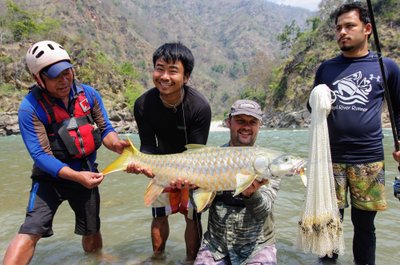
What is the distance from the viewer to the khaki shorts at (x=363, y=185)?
12.5 ft

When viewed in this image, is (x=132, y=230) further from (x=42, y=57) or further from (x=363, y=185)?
(x=363, y=185)

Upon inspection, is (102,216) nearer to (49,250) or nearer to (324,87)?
(49,250)

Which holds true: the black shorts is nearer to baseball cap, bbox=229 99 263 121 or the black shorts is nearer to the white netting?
baseball cap, bbox=229 99 263 121

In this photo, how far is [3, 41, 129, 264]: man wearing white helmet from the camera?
3.68m

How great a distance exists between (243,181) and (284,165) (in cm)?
37

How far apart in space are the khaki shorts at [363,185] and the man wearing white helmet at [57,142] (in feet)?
7.58

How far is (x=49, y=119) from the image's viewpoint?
388 centimetres

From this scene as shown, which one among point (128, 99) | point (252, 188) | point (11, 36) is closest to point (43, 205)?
point (252, 188)

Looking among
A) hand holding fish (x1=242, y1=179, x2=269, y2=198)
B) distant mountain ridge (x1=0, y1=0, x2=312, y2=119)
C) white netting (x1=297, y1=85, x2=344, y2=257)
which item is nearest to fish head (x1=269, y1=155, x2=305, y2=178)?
hand holding fish (x1=242, y1=179, x2=269, y2=198)

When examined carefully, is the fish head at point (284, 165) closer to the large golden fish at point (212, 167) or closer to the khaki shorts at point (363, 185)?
the large golden fish at point (212, 167)

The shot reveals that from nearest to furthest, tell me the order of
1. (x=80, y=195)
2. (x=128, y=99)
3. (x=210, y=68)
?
(x=80, y=195) < (x=128, y=99) < (x=210, y=68)

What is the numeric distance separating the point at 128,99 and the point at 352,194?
5004 centimetres

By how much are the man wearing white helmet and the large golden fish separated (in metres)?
0.47

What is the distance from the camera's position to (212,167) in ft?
11.0
